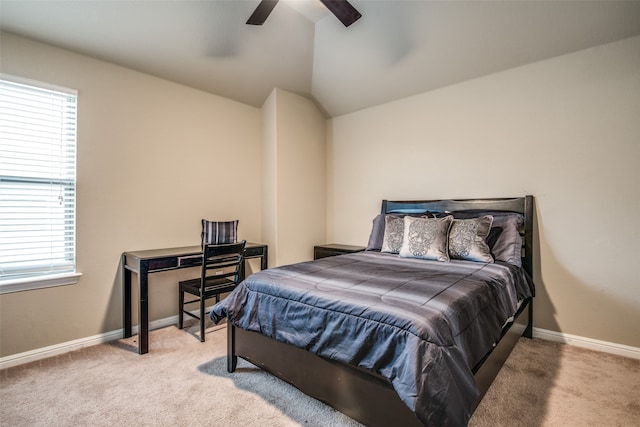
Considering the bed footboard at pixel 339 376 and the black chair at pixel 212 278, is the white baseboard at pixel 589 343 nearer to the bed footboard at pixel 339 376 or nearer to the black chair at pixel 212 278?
the bed footboard at pixel 339 376

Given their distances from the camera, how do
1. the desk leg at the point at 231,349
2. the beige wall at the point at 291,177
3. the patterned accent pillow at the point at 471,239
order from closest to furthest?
the desk leg at the point at 231,349 < the patterned accent pillow at the point at 471,239 < the beige wall at the point at 291,177

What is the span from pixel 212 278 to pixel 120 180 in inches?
49.2

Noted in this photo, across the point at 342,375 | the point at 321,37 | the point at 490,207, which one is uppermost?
the point at 321,37

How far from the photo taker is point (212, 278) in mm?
2844

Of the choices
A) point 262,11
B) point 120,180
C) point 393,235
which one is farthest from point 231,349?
point 262,11

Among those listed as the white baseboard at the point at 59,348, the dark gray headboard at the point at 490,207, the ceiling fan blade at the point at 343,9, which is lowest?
the white baseboard at the point at 59,348

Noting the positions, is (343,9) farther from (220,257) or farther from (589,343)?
(589,343)

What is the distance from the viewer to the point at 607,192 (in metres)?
2.49

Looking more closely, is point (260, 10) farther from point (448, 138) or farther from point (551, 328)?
point (551, 328)

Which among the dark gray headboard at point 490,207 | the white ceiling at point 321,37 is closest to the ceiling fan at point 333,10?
the white ceiling at point 321,37

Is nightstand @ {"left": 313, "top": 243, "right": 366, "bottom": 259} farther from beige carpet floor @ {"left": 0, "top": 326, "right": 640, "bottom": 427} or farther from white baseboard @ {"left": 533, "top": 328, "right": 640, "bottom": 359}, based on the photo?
white baseboard @ {"left": 533, "top": 328, "right": 640, "bottom": 359}

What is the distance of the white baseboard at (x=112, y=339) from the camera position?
7.60 feet

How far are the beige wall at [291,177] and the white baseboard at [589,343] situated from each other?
265 centimetres

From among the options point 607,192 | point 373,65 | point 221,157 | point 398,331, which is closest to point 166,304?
point 221,157
